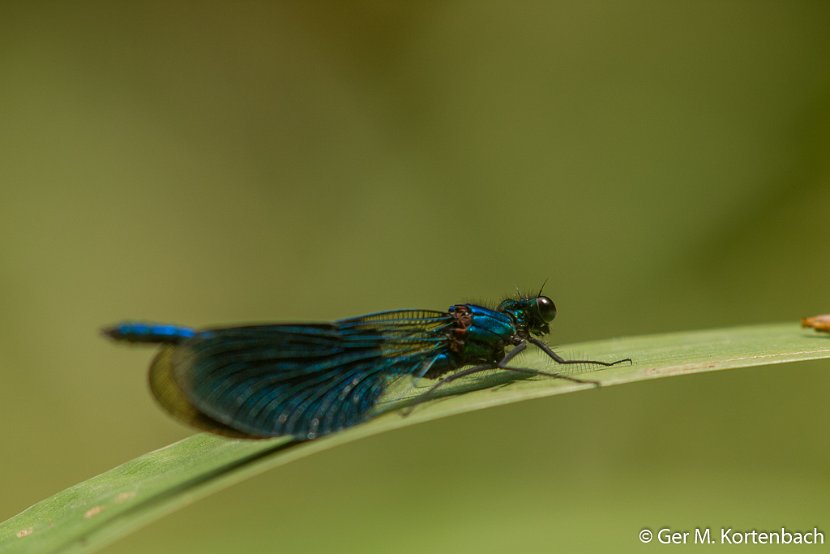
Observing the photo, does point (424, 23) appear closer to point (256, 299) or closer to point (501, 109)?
point (501, 109)

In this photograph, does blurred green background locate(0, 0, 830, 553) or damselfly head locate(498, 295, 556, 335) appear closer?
damselfly head locate(498, 295, 556, 335)

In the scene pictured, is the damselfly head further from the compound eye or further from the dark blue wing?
the dark blue wing

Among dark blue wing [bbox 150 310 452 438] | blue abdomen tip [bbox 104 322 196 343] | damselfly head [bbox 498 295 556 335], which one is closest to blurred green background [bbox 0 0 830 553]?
damselfly head [bbox 498 295 556 335]

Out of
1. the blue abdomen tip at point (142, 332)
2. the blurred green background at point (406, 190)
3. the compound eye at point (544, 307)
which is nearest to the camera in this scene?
the blue abdomen tip at point (142, 332)

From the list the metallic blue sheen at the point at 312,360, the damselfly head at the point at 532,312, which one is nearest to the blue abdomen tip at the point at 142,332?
the metallic blue sheen at the point at 312,360

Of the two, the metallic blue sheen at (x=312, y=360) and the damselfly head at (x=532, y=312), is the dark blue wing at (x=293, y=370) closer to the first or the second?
the metallic blue sheen at (x=312, y=360)

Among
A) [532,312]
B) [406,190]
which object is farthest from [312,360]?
[406,190]

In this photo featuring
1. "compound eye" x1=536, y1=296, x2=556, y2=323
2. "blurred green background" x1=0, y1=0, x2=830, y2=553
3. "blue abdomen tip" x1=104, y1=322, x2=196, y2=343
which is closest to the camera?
"blue abdomen tip" x1=104, y1=322, x2=196, y2=343
